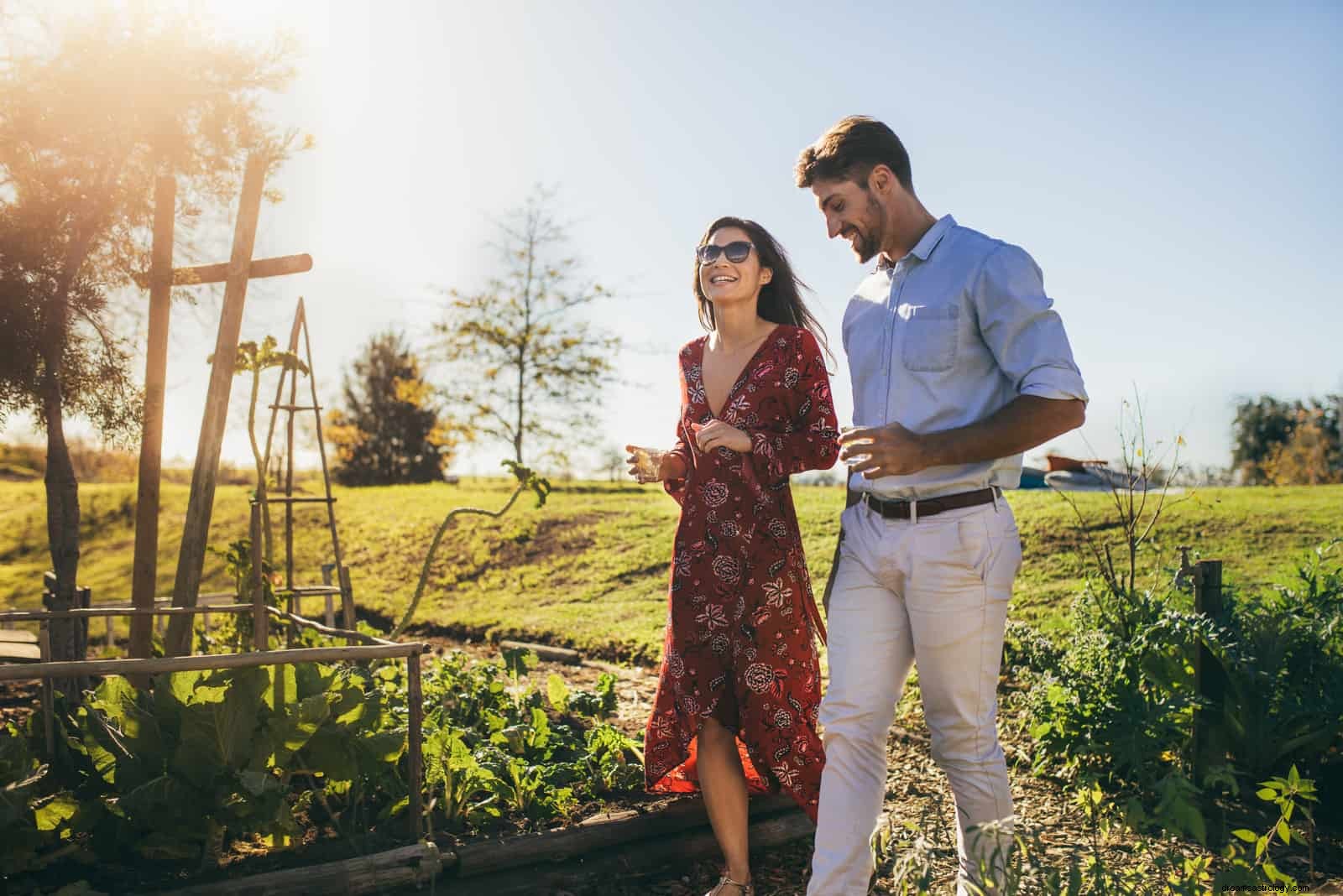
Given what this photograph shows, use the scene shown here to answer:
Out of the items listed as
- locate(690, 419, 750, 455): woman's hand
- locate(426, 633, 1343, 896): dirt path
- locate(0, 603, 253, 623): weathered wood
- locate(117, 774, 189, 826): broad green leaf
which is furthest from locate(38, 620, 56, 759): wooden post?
locate(690, 419, 750, 455): woman's hand

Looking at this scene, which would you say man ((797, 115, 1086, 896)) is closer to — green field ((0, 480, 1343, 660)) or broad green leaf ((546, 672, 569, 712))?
broad green leaf ((546, 672, 569, 712))

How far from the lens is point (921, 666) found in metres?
2.54

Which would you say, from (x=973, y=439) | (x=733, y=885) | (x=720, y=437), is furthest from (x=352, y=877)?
(x=973, y=439)

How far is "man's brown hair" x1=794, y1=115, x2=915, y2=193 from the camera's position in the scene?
2.61 metres

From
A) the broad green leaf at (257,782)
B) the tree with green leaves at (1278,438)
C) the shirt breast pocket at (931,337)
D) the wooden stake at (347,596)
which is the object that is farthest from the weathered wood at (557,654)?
the tree with green leaves at (1278,438)

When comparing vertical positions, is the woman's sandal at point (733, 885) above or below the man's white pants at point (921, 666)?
below

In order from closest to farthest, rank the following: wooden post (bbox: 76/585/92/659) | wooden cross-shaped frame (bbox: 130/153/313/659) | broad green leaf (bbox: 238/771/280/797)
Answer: broad green leaf (bbox: 238/771/280/797), wooden cross-shaped frame (bbox: 130/153/313/659), wooden post (bbox: 76/585/92/659)

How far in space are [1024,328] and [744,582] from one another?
4.39 ft

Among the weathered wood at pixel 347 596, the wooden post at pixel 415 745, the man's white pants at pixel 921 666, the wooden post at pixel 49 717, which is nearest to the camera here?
the man's white pants at pixel 921 666

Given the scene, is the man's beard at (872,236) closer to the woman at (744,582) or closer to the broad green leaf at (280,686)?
the woman at (744,582)

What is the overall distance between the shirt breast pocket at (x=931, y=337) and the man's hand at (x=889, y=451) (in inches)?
11.0

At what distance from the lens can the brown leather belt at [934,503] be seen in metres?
2.45

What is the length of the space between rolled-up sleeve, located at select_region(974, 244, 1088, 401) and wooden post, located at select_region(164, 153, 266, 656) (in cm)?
319

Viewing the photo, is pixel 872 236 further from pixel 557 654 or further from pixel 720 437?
pixel 557 654
